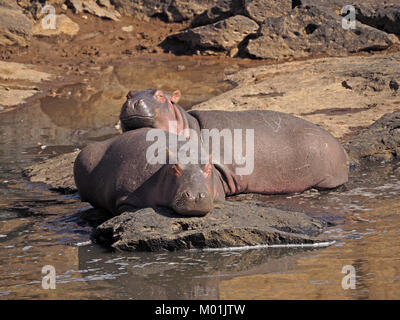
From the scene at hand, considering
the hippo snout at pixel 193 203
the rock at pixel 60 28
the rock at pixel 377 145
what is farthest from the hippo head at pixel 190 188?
the rock at pixel 60 28

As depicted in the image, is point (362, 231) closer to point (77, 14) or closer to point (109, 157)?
point (109, 157)

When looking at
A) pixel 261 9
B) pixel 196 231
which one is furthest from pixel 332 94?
pixel 261 9

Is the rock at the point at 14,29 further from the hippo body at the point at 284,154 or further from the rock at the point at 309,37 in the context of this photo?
the hippo body at the point at 284,154

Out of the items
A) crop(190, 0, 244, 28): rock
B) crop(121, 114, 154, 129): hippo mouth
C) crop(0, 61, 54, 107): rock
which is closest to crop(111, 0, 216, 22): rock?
crop(190, 0, 244, 28): rock

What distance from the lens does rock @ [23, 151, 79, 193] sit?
8.13m

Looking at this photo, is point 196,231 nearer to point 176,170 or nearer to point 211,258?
point 211,258

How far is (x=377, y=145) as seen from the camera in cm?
882

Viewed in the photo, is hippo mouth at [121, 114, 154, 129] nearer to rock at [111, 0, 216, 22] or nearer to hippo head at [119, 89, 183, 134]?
hippo head at [119, 89, 183, 134]

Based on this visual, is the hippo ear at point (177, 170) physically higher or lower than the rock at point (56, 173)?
higher

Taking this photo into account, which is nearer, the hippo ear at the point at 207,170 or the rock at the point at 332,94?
the hippo ear at the point at 207,170

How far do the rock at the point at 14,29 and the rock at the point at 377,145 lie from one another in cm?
1265

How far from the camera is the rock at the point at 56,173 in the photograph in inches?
320

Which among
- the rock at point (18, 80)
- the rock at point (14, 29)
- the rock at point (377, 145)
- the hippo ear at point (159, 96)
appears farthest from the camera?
the rock at point (14, 29)

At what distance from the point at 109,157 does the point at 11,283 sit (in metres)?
1.87
